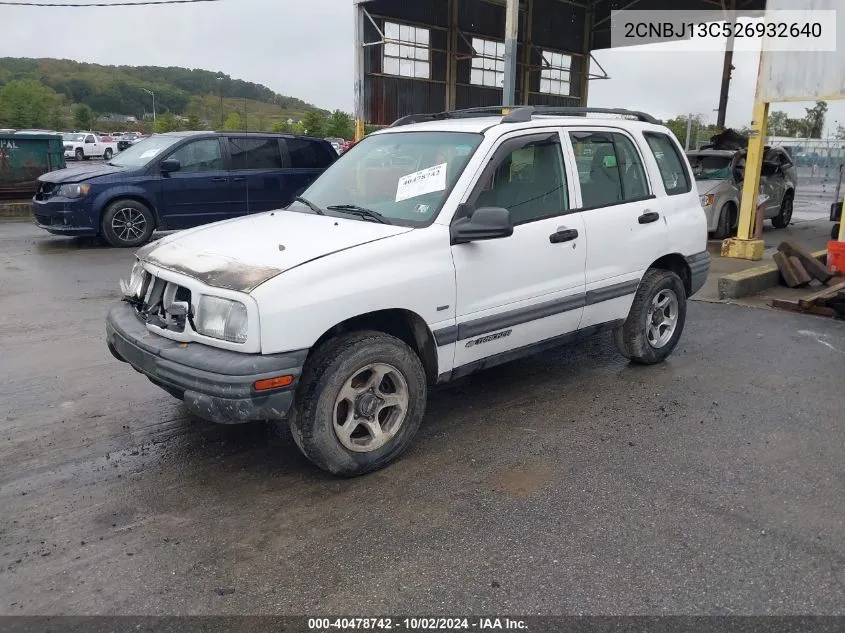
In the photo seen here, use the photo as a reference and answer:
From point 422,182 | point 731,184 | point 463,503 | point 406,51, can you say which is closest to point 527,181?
point 422,182

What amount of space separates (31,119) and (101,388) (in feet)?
228

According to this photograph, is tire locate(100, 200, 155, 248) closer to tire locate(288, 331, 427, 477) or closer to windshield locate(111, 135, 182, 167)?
windshield locate(111, 135, 182, 167)

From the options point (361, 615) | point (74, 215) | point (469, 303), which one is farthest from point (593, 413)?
point (74, 215)

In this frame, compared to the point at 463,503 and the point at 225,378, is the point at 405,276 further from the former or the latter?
the point at 463,503

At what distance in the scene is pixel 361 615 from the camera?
2.66 meters

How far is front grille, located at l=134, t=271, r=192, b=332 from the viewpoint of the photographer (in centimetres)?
357

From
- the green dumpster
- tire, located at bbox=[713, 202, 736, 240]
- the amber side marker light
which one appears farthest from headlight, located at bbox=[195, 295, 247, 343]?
the green dumpster

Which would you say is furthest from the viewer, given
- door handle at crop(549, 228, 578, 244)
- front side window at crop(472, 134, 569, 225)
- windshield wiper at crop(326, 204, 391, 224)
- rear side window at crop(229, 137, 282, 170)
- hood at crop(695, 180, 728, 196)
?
hood at crop(695, 180, 728, 196)

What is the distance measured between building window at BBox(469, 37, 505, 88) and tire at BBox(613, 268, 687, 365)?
1493 cm

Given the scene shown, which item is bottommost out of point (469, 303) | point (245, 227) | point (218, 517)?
point (218, 517)

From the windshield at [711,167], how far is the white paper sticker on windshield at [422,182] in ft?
33.6

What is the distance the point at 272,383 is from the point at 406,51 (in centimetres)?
1551

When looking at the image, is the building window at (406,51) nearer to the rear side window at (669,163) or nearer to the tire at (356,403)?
the rear side window at (669,163)

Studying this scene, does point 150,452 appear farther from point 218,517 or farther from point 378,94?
point 378,94
